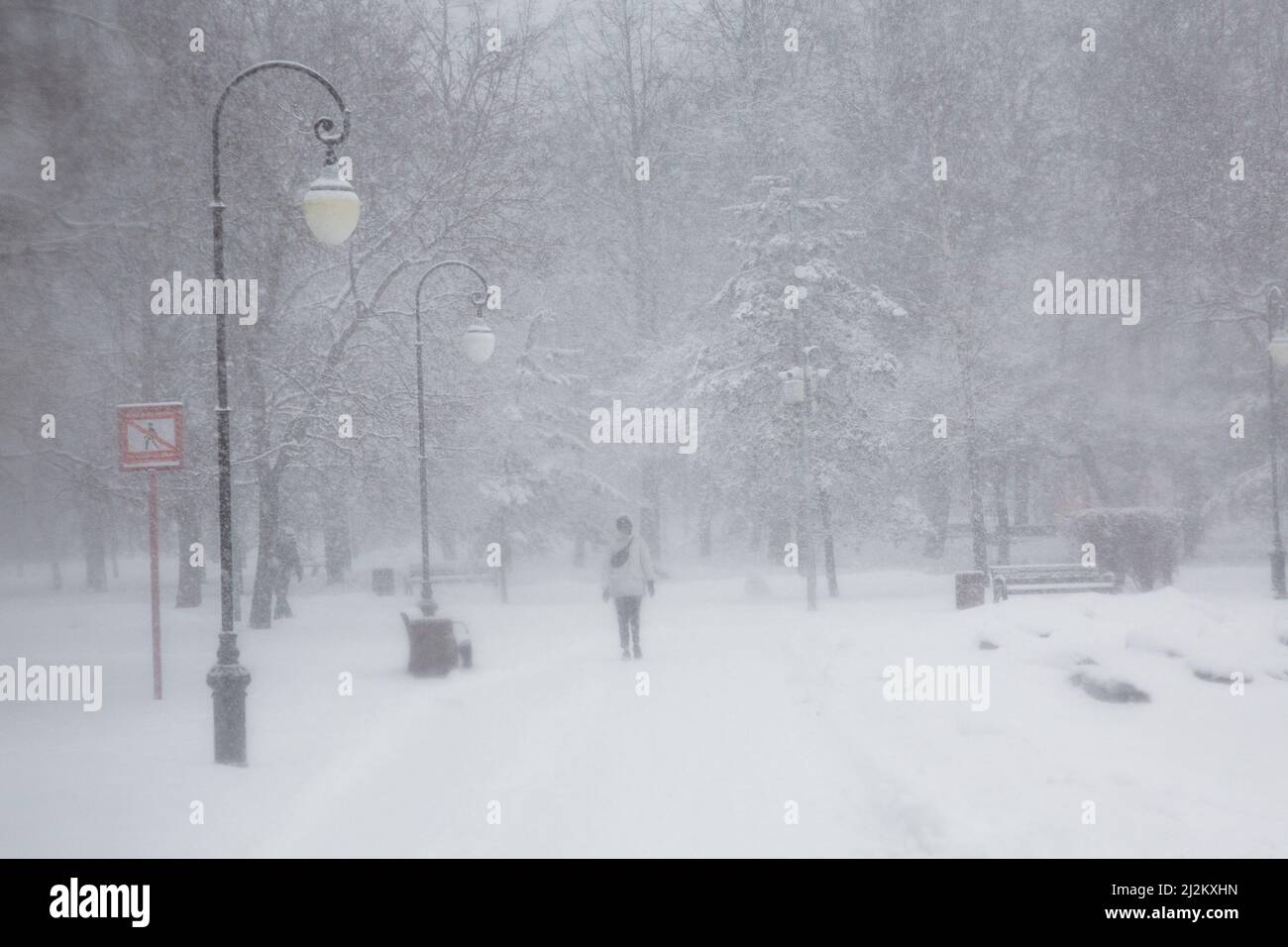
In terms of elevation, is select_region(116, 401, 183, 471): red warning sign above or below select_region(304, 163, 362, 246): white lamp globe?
below

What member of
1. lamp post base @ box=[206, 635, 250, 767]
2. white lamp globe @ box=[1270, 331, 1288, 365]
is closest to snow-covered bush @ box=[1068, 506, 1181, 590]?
white lamp globe @ box=[1270, 331, 1288, 365]

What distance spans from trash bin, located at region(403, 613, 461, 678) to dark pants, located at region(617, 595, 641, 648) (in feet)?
8.04

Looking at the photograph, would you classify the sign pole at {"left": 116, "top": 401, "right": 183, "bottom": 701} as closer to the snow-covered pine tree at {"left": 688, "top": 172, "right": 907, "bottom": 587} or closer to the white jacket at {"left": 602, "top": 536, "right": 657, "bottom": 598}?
the white jacket at {"left": 602, "top": 536, "right": 657, "bottom": 598}

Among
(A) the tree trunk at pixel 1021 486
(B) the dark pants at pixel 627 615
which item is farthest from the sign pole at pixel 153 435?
(A) the tree trunk at pixel 1021 486

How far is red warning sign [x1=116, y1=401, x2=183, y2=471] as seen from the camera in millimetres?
13320

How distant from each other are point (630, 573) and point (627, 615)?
671mm

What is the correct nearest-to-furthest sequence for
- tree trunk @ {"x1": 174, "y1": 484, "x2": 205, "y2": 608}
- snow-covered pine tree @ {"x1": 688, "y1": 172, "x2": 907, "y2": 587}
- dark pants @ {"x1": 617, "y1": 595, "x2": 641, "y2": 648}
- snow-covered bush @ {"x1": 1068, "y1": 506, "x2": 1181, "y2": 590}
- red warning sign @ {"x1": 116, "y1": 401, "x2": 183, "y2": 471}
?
red warning sign @ {"x1": 116, "y1": 401, "x2": 183, "y2": 471} → dark pants @ {"x1": 617, "y1": 595, "x2": 641, "y2": 648} → snow-covered bush @ {"x1": 1068, "y1": 506, "x2": 1181, "y2": 590} → tree trunk @ {"x1": 174, "y1": 484, "x2": 205, "y2": 608} → snow-covered pine tree @ {"x1": 688, "y1": 172, "x2": 907, "y2": 587}

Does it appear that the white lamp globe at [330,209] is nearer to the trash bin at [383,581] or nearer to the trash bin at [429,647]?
the trash bin at [429,647]

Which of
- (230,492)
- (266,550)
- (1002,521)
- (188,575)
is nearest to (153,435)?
(230,492)

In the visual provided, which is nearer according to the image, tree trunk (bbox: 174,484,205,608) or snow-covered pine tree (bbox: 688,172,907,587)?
tree trunk (bbox: 174,484,205,608)

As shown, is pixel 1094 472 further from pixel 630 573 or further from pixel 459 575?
pixel 630 573

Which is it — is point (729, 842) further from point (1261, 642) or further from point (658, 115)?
point (658, 115)

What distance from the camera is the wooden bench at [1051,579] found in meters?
21.6
